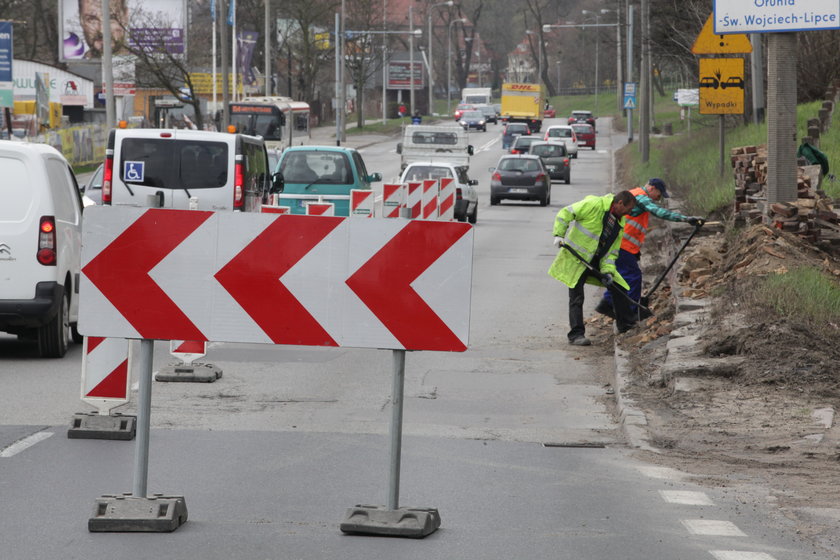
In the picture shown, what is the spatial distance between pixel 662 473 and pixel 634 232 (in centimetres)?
694

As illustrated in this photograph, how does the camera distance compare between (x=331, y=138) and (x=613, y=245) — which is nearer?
(x=613, y=245)

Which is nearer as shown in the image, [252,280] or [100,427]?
[252,280]

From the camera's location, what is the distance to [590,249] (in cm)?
1420

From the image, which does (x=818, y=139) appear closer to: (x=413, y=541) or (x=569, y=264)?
(x=569, y=264)

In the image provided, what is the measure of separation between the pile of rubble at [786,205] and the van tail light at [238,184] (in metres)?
6.20

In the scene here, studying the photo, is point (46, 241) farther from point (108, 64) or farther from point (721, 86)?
point (108, 64)

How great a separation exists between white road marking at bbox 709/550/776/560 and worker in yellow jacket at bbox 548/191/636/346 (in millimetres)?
7721

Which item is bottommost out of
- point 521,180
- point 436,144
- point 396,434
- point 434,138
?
point 396,434

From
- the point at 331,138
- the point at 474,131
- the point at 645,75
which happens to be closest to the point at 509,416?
the point at 645,75

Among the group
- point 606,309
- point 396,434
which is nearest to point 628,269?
point 606,309

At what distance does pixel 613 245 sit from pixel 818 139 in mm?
12071


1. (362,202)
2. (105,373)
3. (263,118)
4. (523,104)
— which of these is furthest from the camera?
(523,104)

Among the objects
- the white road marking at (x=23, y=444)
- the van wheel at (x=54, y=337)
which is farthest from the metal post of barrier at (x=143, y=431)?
the van wheel at (x=54, y=337)

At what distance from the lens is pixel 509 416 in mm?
10383
